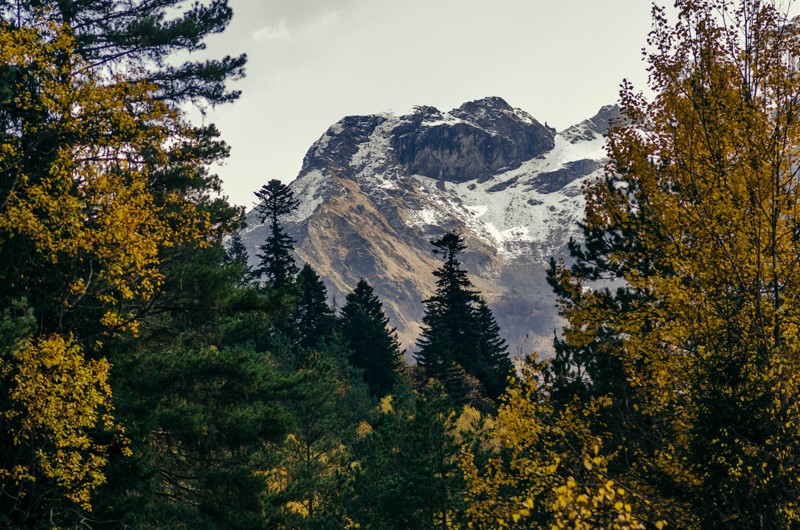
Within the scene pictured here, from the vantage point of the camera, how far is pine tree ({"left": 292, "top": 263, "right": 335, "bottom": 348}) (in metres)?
46.4

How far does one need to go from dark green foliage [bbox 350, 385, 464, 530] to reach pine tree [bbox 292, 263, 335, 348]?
28.8 meters

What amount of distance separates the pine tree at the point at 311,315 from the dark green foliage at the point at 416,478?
28847 millimetres

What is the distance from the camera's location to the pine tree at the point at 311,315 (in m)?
46.4

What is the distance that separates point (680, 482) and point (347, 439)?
78.8 feet

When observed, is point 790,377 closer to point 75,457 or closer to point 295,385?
point 75,457

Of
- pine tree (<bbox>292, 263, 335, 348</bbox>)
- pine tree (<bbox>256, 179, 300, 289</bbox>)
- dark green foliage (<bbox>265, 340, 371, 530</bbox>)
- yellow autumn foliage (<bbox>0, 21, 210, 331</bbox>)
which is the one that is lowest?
dark green foliage (<bbox>265, 340, 371, 530</bbox>)

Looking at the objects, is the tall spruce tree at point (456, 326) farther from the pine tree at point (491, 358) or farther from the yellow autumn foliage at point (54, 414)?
the yellow autumn foliage at point (54, 414)

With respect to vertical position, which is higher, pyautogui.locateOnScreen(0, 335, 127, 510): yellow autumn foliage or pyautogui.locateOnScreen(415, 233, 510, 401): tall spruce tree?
pyautogui.locateOnScreen(415, 233, 510, 401): tall spruce tree

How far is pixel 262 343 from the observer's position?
1753 inches

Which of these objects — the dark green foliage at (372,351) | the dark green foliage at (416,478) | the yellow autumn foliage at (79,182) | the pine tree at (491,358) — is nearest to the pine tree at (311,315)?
the dark green foliage at (372,351)

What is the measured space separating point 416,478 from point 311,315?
34.2 meters

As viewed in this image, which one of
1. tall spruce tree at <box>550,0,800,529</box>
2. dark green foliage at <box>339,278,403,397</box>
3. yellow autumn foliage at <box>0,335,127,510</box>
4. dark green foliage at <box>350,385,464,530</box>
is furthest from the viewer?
dark green foliage at <box>339,278,403,397</box>

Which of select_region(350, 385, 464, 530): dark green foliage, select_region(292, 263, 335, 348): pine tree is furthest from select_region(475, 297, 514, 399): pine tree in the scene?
select_region(350, 385, 464, 530): dark green foliage

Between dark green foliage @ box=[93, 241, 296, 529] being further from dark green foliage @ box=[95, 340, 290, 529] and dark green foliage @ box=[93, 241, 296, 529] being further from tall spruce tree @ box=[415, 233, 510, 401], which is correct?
tall spruce tree @ box=[415, 233, 510, 401]
